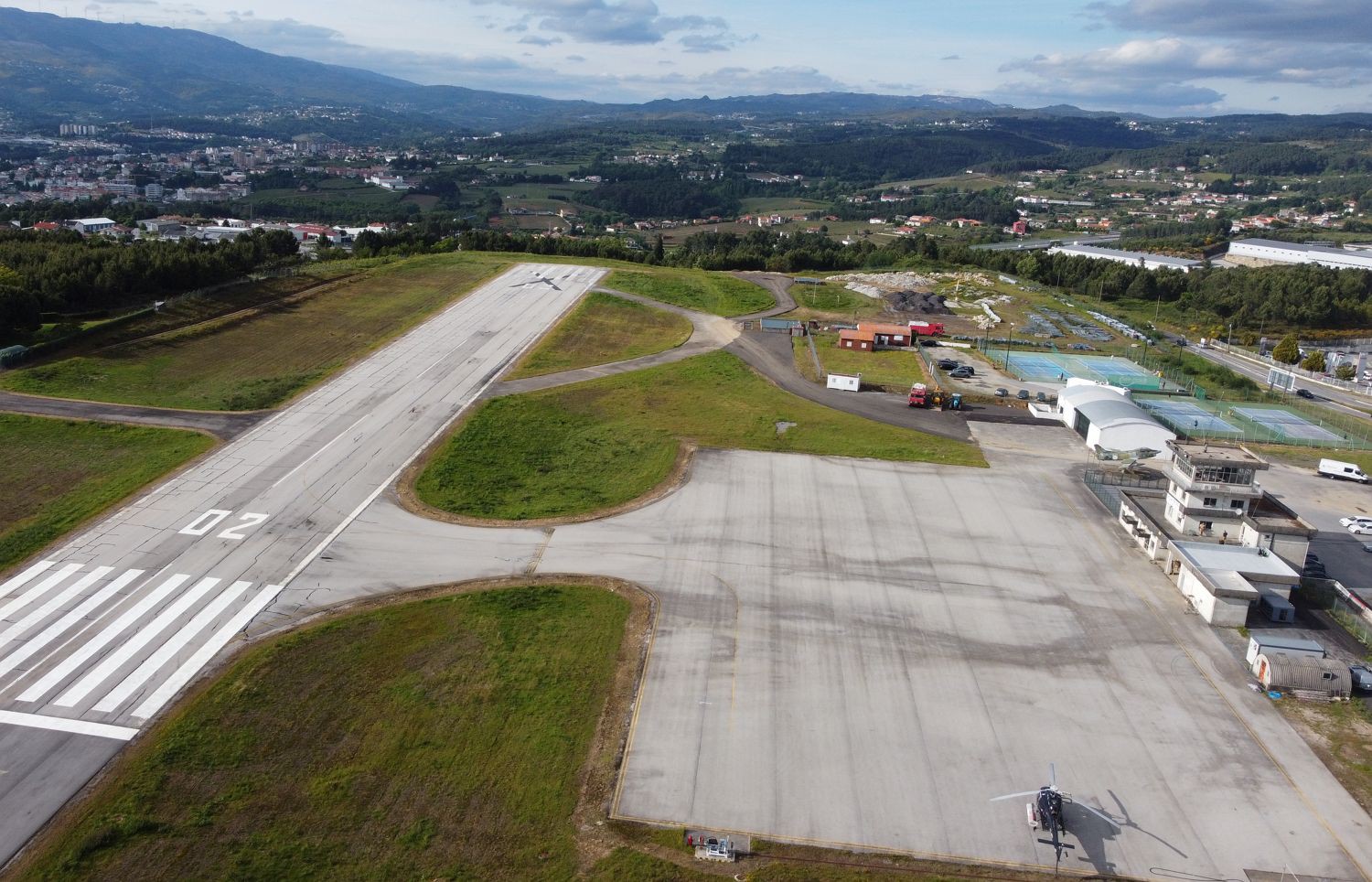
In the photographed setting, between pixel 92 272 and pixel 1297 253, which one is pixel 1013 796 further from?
pixel 1297 253

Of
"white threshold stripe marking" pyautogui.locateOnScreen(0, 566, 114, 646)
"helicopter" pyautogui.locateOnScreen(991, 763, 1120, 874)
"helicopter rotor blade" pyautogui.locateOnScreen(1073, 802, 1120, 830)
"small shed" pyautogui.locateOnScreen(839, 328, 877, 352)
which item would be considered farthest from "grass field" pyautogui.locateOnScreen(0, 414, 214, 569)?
"small shed" pyautogui.locateOnScreen(839, 328, 877, 352)

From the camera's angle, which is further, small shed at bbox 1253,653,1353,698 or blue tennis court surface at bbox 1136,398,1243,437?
blue tennis court surface at bbox 1136,398,1243,437

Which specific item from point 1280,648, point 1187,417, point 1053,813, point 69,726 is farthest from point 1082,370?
point 69,726

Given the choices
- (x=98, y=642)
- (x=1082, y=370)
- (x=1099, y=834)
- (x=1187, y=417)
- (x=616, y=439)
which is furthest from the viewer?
(x=1082, y=370)

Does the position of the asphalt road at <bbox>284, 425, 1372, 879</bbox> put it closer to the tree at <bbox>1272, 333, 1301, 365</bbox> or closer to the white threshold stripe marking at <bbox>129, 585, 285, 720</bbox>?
the white threshold stripe marking at <bbox>129, 585, 285, 720</bbox>

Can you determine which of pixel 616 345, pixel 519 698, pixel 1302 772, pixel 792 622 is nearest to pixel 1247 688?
pixel 1302 772

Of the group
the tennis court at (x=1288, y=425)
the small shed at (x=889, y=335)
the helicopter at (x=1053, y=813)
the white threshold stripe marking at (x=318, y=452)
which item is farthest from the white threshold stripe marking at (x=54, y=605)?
the tennis court at (x=1288, y=425)
